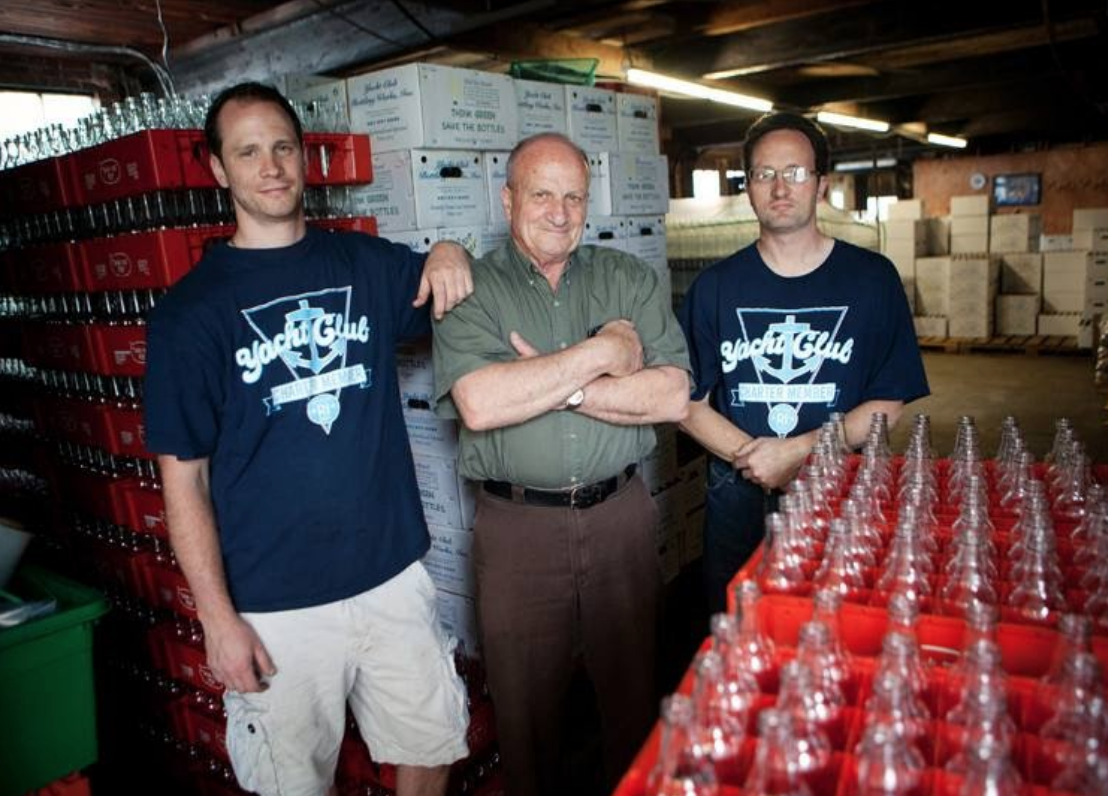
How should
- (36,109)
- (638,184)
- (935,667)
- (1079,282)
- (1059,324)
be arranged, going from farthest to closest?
(1059,324) → (1079,282) → (36,109) → (638,184) → (935,667)

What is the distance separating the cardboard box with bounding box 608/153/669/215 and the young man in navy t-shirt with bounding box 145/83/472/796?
170 cm

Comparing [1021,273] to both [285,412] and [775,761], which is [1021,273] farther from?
[775,761]

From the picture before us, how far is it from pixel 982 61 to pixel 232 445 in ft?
28.3

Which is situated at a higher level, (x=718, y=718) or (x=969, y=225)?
(x=969, y=225)

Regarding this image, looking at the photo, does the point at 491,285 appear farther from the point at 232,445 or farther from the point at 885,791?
the point at 885,791

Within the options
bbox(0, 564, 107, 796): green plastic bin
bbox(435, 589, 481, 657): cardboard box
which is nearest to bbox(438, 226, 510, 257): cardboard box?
bbox(435, 589, 481, 657): cardboard box

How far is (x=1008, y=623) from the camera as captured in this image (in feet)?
4.17

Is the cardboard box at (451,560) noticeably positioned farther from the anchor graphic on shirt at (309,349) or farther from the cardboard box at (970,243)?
the cardboard box at (970,243)

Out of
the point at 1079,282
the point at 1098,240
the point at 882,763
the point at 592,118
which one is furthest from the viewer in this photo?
the point at 1079,282

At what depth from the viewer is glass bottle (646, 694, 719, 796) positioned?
3.17 feet

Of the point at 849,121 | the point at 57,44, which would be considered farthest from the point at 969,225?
the point at 57,44

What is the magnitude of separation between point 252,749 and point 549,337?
1368 mm

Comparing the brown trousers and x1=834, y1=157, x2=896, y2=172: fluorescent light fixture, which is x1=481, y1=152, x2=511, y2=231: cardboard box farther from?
Result: x1=834, y1=157, x2=896, y2=172: fluorescent light fixture

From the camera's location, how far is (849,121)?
376 inches
